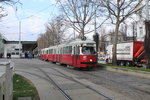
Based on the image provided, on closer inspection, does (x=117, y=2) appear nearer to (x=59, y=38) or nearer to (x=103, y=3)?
(x=103, y=3)

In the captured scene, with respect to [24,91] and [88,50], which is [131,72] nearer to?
[88,50]

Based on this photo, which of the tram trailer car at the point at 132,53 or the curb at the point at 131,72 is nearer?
the curb at the point at 131,72

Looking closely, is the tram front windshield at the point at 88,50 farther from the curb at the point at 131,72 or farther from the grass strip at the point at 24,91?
the grass strip at the point at 24,91

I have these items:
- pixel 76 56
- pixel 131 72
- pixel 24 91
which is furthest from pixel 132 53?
pixel 24 91

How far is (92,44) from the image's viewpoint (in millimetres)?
23891

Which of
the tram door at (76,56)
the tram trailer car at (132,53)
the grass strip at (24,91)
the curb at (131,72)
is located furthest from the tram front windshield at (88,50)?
the grass strip at (24,91)

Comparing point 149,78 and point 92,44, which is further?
point 92,44

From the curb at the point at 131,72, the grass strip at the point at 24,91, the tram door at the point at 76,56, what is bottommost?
the grass strip at the point at 24,91

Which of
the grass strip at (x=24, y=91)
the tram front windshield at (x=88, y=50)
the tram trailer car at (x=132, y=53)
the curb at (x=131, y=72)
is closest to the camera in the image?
the grass strip at (x=24, y=91)

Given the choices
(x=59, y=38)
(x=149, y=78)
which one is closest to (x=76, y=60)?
(x=149, y=78)

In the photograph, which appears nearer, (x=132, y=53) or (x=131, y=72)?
(x=131, y=72)

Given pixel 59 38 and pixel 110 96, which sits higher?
pixel 59 38

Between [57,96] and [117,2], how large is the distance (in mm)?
16950

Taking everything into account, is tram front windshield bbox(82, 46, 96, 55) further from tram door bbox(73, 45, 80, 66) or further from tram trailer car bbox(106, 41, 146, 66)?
tram trailer car bbox(106, 41, 146, 66)
